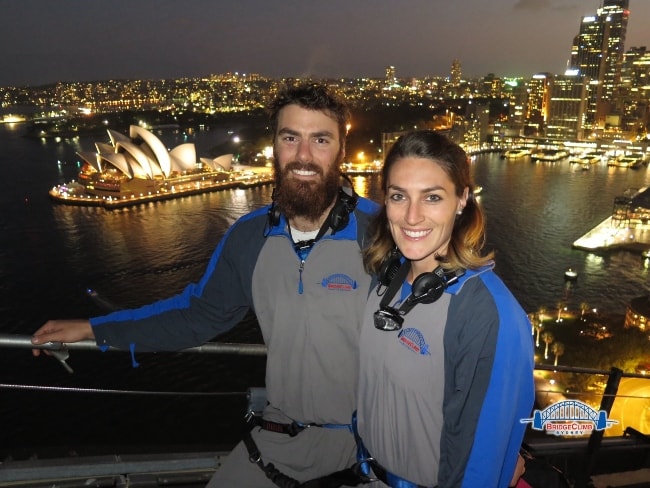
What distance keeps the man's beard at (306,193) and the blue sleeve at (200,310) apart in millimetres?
93

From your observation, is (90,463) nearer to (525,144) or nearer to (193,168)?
(193,168)

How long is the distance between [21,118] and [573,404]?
81.8 metres

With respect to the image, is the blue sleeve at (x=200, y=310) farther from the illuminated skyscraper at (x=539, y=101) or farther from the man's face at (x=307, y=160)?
the illuminated skyscraper at (x=539, y=101)

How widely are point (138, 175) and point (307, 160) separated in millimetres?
25038

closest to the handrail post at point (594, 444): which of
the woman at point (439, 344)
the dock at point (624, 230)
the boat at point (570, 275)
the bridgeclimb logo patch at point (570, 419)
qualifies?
the bridgeclimb logo patch at point (570, 419)

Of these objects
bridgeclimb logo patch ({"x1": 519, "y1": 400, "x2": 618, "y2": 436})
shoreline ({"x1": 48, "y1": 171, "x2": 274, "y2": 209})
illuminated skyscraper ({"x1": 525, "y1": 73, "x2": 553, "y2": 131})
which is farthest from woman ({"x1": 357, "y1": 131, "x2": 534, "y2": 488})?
illuminated skyscraper ({"x1": 525, "y1": 73, "x2": 553, "y2": 131})

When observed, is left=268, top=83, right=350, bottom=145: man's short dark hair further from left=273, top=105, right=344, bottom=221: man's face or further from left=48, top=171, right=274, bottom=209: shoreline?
left=48, top=171, right=274, bottom=209: shoreline

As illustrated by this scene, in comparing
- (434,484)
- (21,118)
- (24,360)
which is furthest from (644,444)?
(21,118)

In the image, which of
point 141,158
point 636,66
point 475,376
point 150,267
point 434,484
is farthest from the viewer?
point 636,66

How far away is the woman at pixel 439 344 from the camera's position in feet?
2.67

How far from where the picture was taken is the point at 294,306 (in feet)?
3.73

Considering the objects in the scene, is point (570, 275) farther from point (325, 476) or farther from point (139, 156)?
point (139, 156)

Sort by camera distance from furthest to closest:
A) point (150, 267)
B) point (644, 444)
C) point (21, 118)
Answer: point (21, 118)
point (150, 267)
point (644, 444)

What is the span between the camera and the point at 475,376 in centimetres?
83
